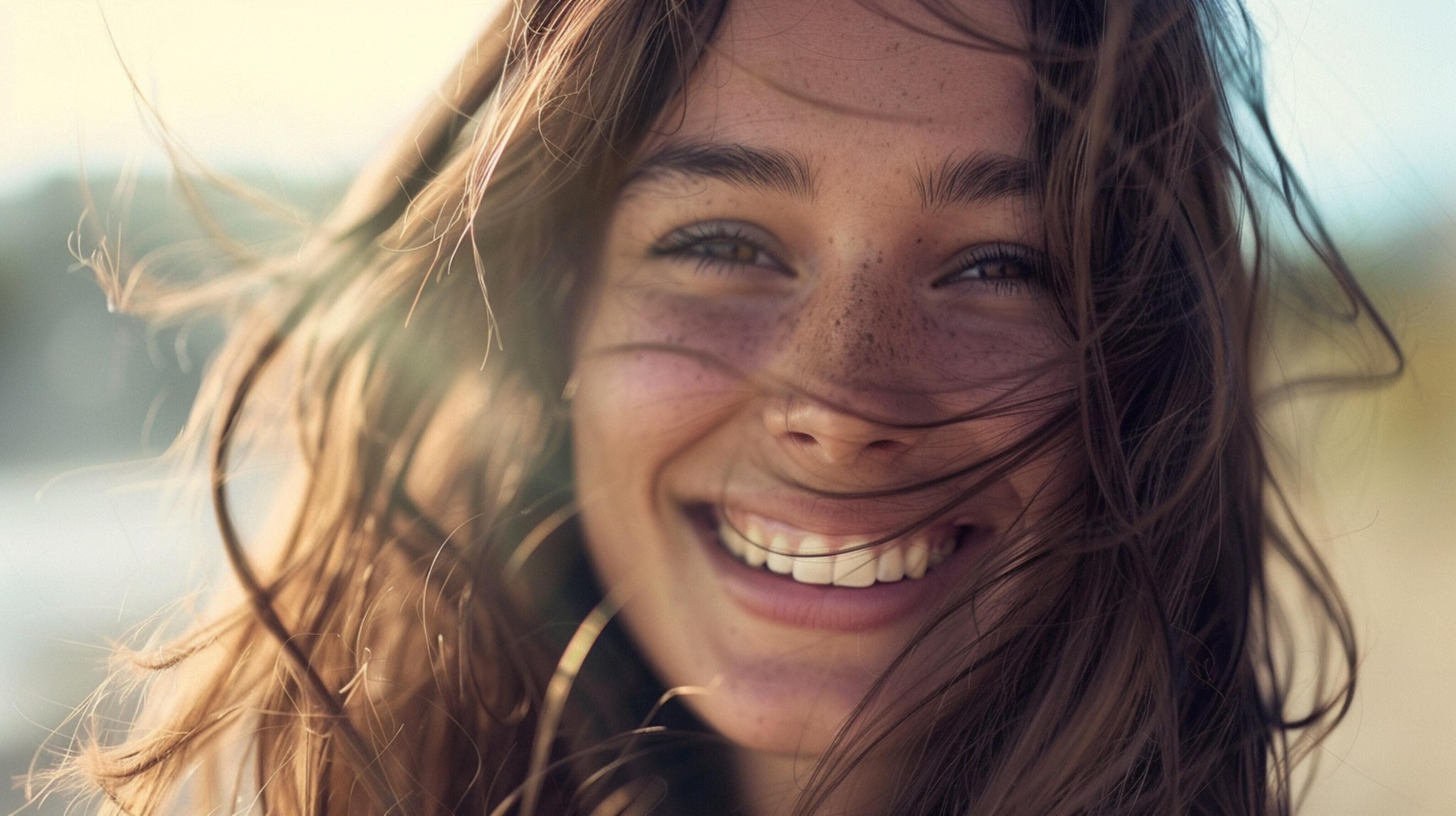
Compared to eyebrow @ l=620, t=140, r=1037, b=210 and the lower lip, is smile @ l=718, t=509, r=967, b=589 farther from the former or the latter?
eyebrow @ l=620, t=140, r=1037, b=210

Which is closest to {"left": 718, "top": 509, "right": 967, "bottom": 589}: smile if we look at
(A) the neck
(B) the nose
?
(B) the nose

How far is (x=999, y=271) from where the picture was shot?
3.65 ft

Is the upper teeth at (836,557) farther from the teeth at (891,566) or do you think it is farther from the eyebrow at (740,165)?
the eyebrow at (740,165)

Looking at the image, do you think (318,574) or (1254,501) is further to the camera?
(318,574)

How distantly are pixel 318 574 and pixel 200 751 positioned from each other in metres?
0.28

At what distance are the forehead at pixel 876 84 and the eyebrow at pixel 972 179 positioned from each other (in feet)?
0.03

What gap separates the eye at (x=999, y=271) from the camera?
3.59 feet

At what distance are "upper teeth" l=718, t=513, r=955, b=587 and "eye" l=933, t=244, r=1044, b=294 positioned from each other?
0.98ft

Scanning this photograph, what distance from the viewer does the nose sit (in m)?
1.05

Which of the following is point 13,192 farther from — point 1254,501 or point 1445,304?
Result: point 1445,304

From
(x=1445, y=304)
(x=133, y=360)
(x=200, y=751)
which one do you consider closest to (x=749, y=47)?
(x=200, y=751)

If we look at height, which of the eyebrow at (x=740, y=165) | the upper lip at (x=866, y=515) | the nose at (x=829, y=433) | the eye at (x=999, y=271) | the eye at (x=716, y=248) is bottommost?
the upper lip at (x=866, y=515)

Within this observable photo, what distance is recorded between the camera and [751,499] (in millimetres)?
1160

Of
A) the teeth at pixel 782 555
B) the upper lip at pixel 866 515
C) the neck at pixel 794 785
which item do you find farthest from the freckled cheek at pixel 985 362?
the neck at pixel 794 785
